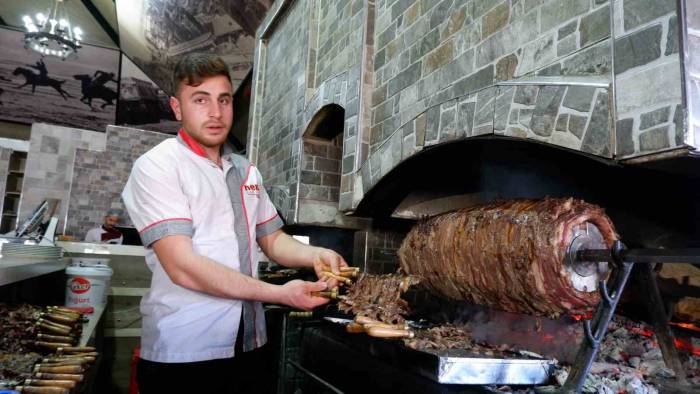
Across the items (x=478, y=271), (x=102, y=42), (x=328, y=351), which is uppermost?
(x=102, y=42)

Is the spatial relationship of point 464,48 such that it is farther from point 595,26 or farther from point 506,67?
point 595,26

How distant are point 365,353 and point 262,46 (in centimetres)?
935

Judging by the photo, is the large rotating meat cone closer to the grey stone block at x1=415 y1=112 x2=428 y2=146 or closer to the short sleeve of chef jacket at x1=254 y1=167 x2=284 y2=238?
the grey stone block at x1=415 y1=112 x2=428 y2=146

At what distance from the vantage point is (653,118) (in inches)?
81.4

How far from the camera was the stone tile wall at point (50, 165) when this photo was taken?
49.3 ft

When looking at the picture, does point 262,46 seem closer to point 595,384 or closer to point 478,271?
point 478,271

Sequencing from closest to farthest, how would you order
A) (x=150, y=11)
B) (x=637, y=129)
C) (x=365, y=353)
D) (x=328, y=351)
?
(x=637, y=129) → (x=365, y=353) → (x=328, y=351) → (x=150, y=11)

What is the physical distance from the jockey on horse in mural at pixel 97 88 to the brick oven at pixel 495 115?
542 inches

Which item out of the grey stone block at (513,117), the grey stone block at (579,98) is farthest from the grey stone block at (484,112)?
the grey stone block at (579,98)

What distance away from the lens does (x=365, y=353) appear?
3.00m

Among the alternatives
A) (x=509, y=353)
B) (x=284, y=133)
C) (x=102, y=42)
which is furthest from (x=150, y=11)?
(x=509, y=353)

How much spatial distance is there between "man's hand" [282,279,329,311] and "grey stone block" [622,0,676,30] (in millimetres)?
2074

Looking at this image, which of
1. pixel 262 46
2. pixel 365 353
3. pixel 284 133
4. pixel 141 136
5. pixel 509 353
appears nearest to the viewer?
pixel 509 353

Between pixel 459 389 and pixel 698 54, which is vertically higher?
pixel 698 54
